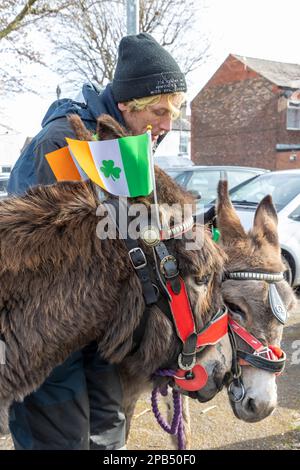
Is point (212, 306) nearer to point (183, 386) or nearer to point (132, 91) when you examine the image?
point (183, 386)

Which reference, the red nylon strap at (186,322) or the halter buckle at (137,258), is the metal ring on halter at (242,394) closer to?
the red nylon strap at (186,322)

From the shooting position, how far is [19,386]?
1682 mm

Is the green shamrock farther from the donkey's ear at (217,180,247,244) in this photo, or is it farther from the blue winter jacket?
the donkey's ear at (217,180,247,244)

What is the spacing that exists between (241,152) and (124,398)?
31.3 metres

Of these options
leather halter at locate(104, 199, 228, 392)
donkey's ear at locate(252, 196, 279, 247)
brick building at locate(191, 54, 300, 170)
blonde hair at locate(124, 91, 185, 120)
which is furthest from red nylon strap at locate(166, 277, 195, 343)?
brick building at locate(191, 54, 300, 170)

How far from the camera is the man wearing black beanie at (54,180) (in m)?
2.06

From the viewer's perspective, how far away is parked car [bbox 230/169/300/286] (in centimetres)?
732

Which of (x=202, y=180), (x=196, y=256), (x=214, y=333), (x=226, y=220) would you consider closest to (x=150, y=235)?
(x=196, y=256)

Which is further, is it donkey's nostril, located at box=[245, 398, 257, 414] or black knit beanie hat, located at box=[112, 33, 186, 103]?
black knit beanie hat, located at box=[112, 33, 186, 103]

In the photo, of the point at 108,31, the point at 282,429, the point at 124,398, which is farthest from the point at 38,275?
the point at 108,31

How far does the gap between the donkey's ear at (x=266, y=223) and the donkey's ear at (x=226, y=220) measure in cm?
10

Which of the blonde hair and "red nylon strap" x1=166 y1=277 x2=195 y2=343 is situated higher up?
the blonde hair

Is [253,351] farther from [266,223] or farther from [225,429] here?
[225,429]

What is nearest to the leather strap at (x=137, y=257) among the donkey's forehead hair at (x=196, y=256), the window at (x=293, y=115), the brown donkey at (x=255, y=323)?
the donkey's forehead hair at (x=196, y=256)
